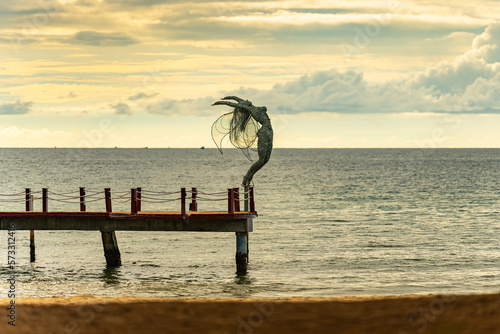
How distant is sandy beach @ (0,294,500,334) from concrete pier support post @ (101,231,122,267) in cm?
1388

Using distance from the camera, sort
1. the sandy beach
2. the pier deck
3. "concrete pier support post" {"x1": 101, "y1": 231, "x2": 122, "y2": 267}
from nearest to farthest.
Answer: the sandy beach → the pier deck → "concrete pier support post" {"x1": 101, "y1": 231, "x2": 122, "y2": 267}

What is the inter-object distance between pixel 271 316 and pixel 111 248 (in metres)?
15.8

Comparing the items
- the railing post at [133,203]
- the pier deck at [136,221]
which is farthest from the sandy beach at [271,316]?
the railing post at [133,203]

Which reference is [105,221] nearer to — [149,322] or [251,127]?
[251,127]

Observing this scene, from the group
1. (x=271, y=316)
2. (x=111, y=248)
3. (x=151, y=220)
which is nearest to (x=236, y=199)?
(x=151, y=220)

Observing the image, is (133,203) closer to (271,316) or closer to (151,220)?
(151,220)

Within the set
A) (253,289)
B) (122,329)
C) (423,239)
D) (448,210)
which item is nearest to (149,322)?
(122,329)

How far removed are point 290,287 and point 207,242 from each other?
39.9ft

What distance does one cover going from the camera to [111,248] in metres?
26.1

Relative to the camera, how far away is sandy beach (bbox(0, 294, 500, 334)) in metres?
11.4

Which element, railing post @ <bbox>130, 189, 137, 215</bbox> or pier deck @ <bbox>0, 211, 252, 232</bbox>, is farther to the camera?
railing post @ <bbox>130, 189, 137, 215</bbox>

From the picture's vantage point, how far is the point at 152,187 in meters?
80.8

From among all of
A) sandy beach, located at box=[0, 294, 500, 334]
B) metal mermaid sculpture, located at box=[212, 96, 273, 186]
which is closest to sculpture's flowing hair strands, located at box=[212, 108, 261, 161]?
metal mermaid sculpture, located at box=[212, 96, 273, 186]

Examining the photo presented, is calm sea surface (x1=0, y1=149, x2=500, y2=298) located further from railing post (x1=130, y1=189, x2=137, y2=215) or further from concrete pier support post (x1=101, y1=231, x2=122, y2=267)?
railing post (x1=130, y1=189, x2=137, y2=215)
